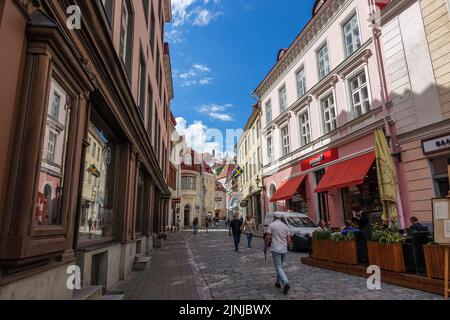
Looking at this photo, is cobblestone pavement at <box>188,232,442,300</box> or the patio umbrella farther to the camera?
the patio umbrella

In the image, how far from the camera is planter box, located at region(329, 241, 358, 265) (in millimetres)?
8023

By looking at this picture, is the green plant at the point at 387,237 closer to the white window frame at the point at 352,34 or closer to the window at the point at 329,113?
the window at the point at 329,113

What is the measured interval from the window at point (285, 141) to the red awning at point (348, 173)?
20.7 feet

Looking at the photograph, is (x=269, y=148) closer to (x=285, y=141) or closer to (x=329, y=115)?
(x=285, y=141)

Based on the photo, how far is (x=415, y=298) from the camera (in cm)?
546

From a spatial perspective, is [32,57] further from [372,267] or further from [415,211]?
[415,211]

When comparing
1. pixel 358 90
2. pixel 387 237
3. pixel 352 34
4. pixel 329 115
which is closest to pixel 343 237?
pixel 387 237

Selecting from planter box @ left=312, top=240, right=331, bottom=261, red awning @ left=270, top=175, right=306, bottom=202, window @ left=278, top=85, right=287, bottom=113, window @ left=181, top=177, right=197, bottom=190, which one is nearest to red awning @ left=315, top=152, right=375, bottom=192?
red awning @ left=270, top=175, right=306, bottom=202

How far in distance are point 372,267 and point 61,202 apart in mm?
7006

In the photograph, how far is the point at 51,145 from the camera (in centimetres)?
355

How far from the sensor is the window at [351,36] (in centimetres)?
1516

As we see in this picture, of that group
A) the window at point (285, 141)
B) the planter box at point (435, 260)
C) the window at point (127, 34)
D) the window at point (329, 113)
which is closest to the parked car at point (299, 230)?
the window at point (329, 113)

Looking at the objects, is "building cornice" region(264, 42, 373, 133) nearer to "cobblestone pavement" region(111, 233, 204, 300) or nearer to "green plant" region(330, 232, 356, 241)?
"green plant" region(330, 232, 356, 241)

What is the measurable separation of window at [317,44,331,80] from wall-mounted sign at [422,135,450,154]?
8.09 m
